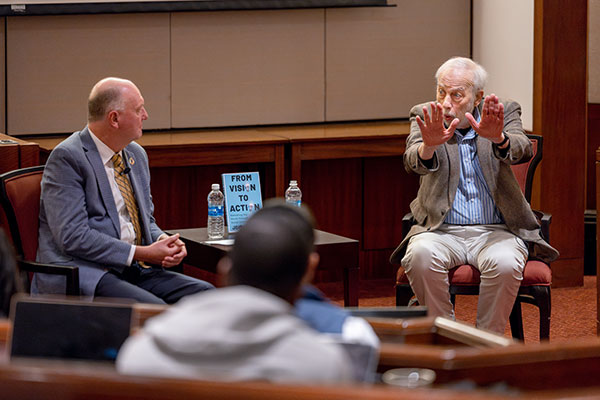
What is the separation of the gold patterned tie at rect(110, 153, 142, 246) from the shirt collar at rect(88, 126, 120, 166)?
3 cm

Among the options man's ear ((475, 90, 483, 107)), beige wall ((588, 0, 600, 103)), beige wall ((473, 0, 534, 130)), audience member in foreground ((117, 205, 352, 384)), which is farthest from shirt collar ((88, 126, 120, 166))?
beige wall ((588, 0, 600, 103))

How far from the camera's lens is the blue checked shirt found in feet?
14.5

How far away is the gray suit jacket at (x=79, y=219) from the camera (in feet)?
12.4

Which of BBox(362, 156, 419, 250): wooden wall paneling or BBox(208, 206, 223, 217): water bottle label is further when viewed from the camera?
BBox(362, 156, 419, 250): wooden wall paneling

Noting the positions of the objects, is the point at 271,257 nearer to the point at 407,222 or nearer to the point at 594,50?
the point at 407,222

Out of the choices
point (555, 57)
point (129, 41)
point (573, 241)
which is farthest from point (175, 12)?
point (573, 241)

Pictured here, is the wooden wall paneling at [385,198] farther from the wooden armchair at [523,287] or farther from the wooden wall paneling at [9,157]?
the wooden wall paneling at [9,157]

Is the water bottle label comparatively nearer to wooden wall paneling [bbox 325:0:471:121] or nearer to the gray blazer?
the gray blazer

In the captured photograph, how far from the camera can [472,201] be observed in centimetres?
442

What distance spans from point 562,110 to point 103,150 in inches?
120

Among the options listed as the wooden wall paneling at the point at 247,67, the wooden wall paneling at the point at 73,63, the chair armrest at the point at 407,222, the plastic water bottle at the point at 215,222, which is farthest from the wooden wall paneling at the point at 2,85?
the chair armrest at the point at 407,222

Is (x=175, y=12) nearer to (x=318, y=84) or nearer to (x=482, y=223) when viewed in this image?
(x=318, y=84)

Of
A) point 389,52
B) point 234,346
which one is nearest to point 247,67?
point 389,52

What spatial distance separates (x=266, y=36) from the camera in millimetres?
6379
